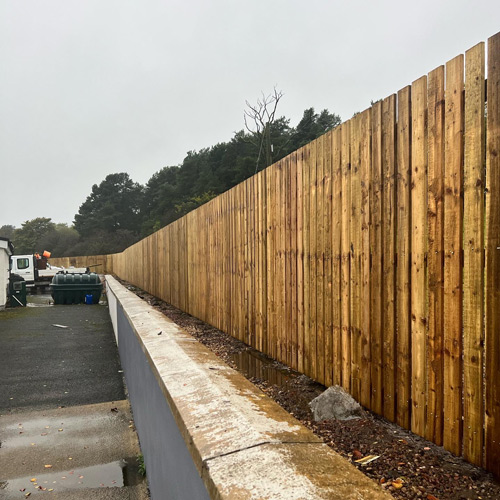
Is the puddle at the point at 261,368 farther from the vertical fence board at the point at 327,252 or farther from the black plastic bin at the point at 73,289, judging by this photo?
the black plastic bin at the point at 73,289

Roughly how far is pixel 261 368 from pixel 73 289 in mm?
14543

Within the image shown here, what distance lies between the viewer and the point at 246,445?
1362mm

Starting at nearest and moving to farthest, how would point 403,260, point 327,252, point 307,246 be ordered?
1. point 403,260
2. point 327,252
3. point 307,246

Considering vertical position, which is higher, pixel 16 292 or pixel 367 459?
pixel 367 459

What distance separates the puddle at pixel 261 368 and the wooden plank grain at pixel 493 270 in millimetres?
1913

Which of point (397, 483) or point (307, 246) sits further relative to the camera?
point (307, 246)

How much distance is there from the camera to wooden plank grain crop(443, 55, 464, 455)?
217 cm

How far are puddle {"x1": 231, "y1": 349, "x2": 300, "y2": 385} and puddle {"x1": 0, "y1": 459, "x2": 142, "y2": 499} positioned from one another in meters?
1.28

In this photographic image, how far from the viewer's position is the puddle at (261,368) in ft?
12.8

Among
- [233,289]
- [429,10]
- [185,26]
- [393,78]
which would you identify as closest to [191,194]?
[393,78]

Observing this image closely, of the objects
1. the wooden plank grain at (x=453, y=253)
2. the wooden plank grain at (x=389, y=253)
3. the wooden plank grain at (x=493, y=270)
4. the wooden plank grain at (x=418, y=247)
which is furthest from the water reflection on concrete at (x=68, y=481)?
the wooden plank grain at (x=493, y=270)

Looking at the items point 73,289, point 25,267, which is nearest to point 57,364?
point 73,289

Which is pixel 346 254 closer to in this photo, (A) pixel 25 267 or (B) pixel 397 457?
(B) pixel 397 457

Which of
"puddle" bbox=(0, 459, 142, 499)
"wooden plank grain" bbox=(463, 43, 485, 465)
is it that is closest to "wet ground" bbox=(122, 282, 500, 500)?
"wooden plank grain" bbox=(463, 43, 485, 465)
